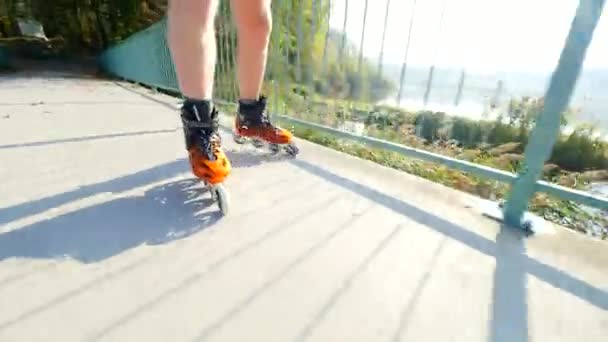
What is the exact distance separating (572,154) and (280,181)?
2110 mm

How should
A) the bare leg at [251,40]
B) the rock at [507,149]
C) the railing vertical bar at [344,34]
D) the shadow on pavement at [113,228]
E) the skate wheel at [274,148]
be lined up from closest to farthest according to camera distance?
the shadow on pavement at [113,228]
the bare leg at [251,40]
the skate wheel at [274,148]
the railing vertical bar at [344,34]
the rock at [507,149]

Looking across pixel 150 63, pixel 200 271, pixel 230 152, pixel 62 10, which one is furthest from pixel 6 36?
pixel 200 271

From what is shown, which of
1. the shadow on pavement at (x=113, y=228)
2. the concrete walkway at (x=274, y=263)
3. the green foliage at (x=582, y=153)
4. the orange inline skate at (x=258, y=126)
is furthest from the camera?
the green foliage at (x=582, y=153)

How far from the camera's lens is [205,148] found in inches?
42.4

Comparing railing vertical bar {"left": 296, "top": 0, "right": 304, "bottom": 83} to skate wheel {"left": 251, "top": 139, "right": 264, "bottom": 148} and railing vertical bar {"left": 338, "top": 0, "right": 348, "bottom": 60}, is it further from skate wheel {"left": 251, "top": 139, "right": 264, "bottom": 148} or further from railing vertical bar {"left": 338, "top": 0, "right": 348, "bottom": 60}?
skate wheel {"left": 251, "top": 139, "right": 264, "bottom": 148}

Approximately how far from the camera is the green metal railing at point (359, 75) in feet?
3.07

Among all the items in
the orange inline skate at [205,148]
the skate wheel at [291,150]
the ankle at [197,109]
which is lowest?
the skate wheel at [291,150]

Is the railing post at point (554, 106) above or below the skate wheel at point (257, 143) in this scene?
above

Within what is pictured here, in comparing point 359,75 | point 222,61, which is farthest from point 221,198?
point 222,61

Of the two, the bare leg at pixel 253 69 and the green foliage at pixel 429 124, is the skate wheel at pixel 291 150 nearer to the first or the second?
the bare leg at pixel 253 69

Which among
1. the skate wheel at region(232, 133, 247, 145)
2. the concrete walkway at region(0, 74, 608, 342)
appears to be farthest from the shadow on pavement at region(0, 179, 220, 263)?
the skate wheel at region(232, 133, 247, 145)

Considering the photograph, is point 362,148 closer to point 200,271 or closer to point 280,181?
point 280,181

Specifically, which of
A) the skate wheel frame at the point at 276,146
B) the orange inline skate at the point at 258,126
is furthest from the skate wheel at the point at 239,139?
the orange inline skate at the point at 258,126

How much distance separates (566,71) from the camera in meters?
0.93
